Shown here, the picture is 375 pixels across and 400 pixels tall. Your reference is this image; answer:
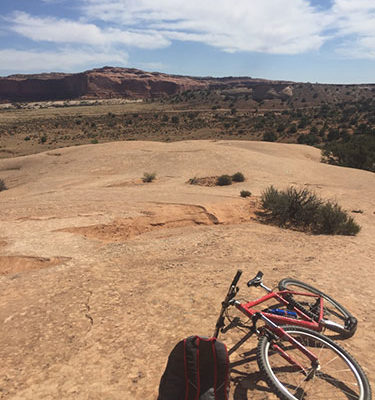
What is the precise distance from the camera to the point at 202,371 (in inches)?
103

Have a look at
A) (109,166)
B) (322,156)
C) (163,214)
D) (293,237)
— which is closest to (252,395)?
(293,237)

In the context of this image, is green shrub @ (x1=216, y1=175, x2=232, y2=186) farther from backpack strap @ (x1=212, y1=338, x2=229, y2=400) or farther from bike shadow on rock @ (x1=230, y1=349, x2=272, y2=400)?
backpack strap @ (x1=212, y1=338, x2=229, y2=400)

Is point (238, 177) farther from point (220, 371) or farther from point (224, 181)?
point (220, 371)

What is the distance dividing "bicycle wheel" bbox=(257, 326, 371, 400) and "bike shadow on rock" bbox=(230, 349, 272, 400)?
0.53 feet

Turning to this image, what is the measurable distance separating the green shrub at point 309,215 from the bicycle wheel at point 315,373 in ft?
17.8

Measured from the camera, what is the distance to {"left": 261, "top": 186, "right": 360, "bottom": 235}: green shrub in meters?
8.24

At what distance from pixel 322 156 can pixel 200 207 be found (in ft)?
55.5

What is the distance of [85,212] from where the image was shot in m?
8.96

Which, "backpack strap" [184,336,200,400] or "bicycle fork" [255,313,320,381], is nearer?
"backpack strap" [184,336,200,400]

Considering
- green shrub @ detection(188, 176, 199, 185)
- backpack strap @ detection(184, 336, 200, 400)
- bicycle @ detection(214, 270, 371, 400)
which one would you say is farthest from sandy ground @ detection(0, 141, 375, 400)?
green shrub @ detection(188, 176, 199, 185)

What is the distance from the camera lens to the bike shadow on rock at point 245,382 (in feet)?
9.95

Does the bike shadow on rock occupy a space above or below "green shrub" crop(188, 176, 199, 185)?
above

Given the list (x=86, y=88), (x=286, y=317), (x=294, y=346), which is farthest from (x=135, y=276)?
(x=86, y=88)

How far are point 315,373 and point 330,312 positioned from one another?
1.38 m
